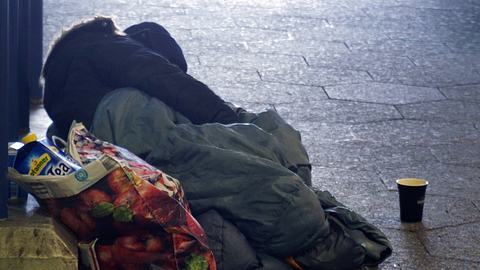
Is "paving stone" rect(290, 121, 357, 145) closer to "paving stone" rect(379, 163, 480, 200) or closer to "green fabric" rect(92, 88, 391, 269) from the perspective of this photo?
"paving stone" rect(379, 163, 480, 200)

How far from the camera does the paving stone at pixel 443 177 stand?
16.7 ft

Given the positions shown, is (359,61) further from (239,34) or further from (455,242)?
(455,242)

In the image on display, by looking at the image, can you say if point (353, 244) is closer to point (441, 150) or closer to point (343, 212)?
point (343, 212)

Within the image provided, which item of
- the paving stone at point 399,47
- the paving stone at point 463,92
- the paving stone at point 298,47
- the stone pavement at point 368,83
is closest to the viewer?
the stone pavement at point 368,83

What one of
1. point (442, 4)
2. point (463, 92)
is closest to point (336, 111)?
A: point (463, 92)

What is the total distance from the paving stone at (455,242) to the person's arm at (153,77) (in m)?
1.06

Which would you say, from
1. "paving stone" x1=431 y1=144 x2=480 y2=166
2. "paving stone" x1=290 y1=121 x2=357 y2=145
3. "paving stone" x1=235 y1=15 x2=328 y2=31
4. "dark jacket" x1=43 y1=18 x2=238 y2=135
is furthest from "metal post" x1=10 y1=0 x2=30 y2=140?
"paving stone" x1=235 y1=15 x2=328 y2=31

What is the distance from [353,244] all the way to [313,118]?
2244mm

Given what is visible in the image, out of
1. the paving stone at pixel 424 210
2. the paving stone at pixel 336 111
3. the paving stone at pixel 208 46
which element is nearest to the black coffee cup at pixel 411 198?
the paving stone at pixel 424 210

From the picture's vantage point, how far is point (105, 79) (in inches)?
162

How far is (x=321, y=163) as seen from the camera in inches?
213

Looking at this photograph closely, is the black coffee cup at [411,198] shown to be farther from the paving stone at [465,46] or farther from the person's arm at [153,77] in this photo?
the paving stone at [465,46]

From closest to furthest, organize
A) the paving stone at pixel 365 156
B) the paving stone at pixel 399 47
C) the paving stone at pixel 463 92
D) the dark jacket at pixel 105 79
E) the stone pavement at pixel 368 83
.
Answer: the dark jacket at pixel 105 79, the stone pavement at pixel 368 83, the paving stone at pixel 365 156, the paving stone at pixel 463 92, the paving stone at pixel 399 47

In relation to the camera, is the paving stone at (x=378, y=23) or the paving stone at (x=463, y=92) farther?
the paving stone at (x=378, y=23)
